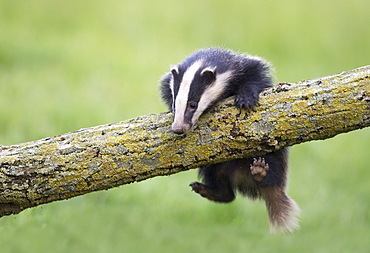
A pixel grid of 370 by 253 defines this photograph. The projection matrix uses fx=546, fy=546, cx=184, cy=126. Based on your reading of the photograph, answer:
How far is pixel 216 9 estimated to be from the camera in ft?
25.9

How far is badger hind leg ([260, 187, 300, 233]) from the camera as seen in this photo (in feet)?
12.2

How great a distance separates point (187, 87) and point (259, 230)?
2.22m

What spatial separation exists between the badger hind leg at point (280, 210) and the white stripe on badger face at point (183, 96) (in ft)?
2.97

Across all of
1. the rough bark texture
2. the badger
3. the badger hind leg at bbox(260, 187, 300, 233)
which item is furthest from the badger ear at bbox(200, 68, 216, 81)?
the badger hind leg at bbox(260, 187, 300, 233)

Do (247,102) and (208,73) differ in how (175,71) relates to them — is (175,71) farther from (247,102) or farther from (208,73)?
(247,102)

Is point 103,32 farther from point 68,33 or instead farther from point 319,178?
point 319,178

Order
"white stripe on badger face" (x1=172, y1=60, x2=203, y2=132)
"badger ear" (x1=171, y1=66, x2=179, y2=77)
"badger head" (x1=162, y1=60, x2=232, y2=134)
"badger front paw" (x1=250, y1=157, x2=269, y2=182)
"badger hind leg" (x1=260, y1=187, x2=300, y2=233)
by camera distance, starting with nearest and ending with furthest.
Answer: "white stripe on badger face" (x1=172, y1=60, x2=203, y2=132), "badger head" (x1=162, y1=60, x2=232, y2=134), "badger front paw" (x1=250, y1=157, x2=269, y2=182), "badger ear" (x1=171, y1=66, x2=179, y2=77), "badger hind leg" (x1=260, y1=187, x2=300, y2=233)

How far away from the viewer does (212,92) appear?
3.36 metres

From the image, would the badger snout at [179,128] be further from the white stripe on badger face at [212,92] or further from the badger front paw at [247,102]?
the badger front paw at [247,102]

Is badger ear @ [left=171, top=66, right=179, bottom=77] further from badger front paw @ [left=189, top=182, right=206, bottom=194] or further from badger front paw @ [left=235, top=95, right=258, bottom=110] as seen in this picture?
badger front paw @ [left=189, top=182, right=206, bottom=194]

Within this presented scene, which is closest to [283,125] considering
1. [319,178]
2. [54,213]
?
[54,213]

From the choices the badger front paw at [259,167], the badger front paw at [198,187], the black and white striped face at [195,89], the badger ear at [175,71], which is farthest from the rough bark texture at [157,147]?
the badger front paw at [198,187]

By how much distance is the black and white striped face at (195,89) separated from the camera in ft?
10.3

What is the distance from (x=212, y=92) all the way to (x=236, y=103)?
32cm
